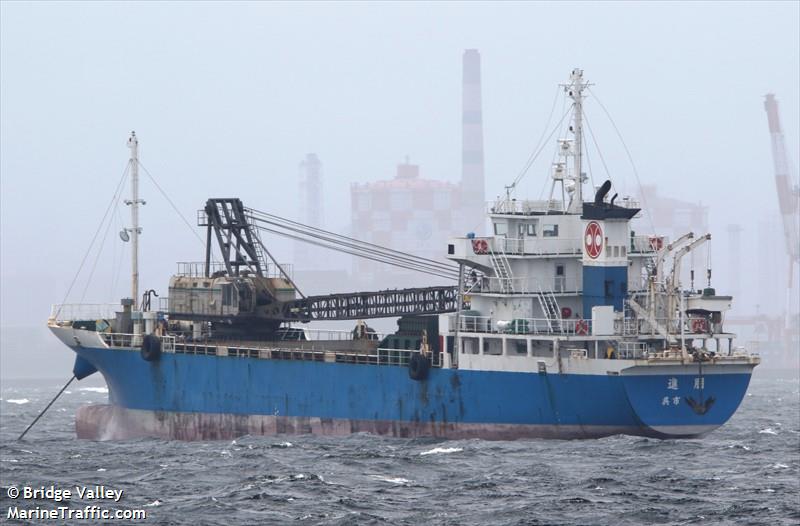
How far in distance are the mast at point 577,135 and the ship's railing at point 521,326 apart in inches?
182

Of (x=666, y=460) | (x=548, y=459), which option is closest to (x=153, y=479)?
(x=548, y=459)

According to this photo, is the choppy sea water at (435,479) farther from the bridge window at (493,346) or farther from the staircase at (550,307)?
the staircase at (550,307)

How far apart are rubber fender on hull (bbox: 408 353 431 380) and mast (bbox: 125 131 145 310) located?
59.3ft

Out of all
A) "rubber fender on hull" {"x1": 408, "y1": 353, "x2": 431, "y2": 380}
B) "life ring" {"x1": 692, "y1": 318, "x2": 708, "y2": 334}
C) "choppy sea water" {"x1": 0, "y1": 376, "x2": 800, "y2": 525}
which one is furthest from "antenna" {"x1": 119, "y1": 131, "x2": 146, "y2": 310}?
"life ring" {"x1": 692, "y1": 318, "x2": 708, "y2": 334}

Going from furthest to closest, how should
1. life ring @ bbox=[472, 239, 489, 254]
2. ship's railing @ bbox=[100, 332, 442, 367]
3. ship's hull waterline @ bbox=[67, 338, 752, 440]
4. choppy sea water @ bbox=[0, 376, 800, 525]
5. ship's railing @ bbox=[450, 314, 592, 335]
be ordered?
ship's railing @ bbox=[100, 332, 442, 367]
life ring @ bbox=[472, 239, 489, 254]
ship's railing @ bbox=[450, 314, 592, 335]
ship's hull waterline @ bbox=[67, 338, 752, 440]
choppy sea water @ bbox=[0, 376, 800, 525]

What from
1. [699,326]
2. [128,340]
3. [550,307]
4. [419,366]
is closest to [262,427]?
[419,366]

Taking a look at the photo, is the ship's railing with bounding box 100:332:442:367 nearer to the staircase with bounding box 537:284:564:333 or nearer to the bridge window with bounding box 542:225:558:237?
the staircase with bounding box 537:284:564:333

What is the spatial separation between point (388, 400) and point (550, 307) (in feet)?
24.3

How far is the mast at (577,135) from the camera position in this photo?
57906 mm

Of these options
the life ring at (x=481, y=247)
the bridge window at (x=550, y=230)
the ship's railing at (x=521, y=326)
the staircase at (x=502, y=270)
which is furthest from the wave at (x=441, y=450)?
the bridge window at (x=550, y=230)

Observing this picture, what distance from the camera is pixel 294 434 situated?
62625mm

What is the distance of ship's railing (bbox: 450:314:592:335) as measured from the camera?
54.3 meters

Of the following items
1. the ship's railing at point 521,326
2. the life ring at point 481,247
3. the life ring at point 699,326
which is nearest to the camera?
the ship's railing at point 521,326

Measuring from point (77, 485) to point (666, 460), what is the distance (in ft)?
57.1
